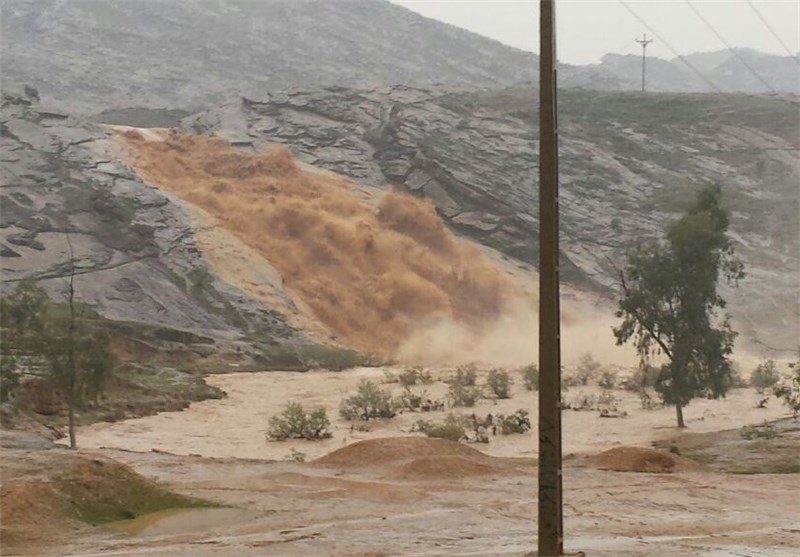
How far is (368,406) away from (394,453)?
42.3 ft

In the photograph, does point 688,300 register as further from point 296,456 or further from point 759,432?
point 296,456

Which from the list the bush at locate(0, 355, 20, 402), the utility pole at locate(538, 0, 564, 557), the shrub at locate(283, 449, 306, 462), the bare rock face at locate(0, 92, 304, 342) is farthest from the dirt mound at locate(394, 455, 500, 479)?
the bare rock face at locate(0, 92, 304, 342)

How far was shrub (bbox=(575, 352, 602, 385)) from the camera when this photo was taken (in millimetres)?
43406

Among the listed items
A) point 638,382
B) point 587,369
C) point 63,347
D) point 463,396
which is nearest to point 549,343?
point 63,347

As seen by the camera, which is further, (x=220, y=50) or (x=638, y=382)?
(x=220, y=50)

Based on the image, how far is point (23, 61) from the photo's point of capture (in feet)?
357

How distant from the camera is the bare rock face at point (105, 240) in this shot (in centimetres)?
4722

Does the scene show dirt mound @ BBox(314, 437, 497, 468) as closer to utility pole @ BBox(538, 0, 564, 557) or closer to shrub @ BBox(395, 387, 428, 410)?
shrub @ BBox(395, 387, 428, 410)

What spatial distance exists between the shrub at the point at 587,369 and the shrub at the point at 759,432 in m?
14.1

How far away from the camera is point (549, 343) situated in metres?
10.5

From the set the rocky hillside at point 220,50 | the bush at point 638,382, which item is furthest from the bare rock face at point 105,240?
the rocky hillside at point 220,50

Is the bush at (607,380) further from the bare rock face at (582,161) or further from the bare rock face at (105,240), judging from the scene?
the bare rock face at (582,161)

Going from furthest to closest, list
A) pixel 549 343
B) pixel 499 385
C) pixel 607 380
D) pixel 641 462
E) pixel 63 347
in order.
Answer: pixel 607 380 → pixel 499 385 → pixel 63 347 → pixel 641 462 → pixel 549 343

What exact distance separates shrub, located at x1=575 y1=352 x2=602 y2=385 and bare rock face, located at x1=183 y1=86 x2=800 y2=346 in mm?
11340
